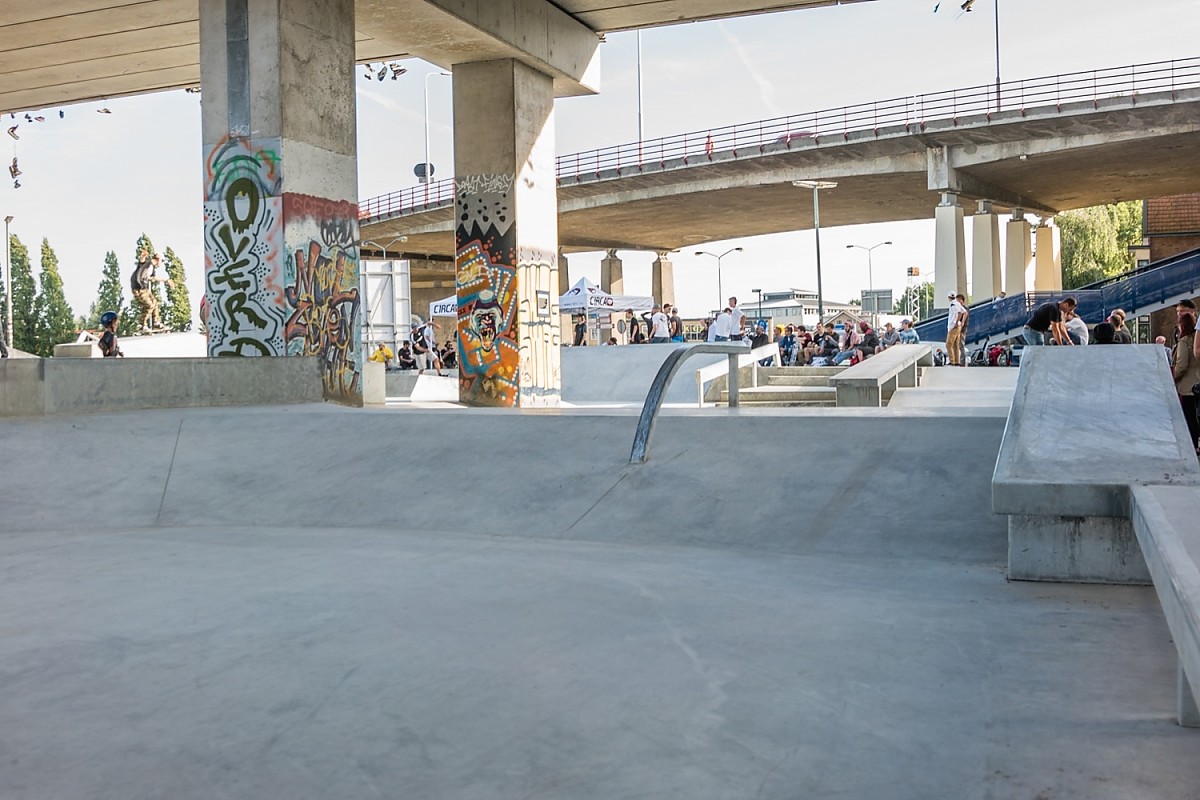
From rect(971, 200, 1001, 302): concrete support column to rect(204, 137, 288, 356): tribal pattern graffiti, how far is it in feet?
112

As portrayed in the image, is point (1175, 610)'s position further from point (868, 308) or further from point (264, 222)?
point (868, 308)

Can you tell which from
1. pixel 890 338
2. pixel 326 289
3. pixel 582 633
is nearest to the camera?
pixel 582 633

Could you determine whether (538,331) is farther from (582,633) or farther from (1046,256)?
(1046,256)

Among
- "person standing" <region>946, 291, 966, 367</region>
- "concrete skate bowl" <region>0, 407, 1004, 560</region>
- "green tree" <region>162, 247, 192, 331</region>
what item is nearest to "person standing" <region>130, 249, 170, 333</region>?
"concrete skate bowl" <region>0, 407, 1004, 560</region>

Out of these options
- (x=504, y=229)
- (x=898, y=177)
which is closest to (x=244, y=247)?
(x=504, y=229)

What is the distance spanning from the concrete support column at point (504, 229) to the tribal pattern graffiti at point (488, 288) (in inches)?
0.7

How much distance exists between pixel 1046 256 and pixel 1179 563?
53597 mm

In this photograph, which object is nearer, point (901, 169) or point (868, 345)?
point (868, 345)

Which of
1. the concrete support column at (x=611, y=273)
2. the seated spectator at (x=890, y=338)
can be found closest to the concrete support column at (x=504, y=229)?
the seated spectator at (x=890, y=338)

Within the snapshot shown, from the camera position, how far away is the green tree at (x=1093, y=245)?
70938mm

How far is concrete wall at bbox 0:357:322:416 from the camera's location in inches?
403

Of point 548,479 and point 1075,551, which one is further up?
point 548,479

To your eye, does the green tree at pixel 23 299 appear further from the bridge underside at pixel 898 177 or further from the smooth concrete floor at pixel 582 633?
the smooth concrete floor at pixel 582 633

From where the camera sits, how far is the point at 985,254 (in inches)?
1681
